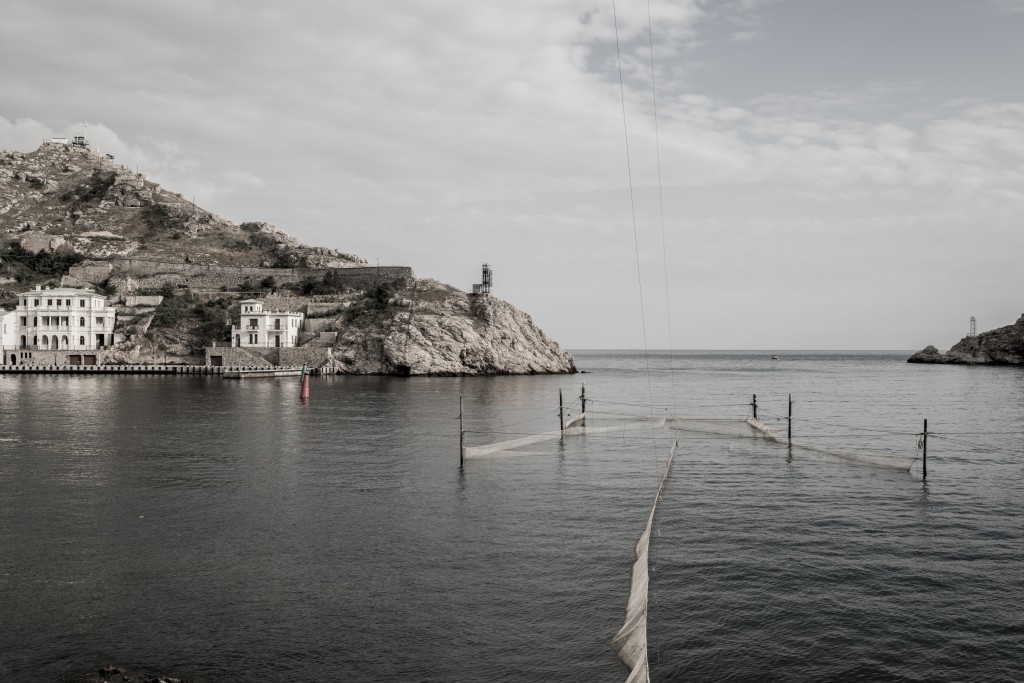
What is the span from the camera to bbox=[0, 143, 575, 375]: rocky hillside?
111438 millimetres

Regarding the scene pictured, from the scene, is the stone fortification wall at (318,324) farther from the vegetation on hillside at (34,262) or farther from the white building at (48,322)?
the vegetation on hillside at (34,262)

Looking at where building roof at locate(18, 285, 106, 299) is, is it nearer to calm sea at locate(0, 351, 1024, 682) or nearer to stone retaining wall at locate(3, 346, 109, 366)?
stone retaining wall at locate(3, 346, 109, 366)

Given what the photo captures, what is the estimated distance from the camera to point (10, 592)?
51.2ft

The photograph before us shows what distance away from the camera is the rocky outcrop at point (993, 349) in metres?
150

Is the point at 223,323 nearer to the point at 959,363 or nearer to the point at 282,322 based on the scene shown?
the point at 282,322

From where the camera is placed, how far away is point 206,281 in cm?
13662

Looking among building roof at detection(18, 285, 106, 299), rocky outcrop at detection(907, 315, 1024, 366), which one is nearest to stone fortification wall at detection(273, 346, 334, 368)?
building roof at detection(18, 285, 106, 299)

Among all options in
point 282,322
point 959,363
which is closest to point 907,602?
point 282,322

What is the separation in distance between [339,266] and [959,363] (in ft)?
474

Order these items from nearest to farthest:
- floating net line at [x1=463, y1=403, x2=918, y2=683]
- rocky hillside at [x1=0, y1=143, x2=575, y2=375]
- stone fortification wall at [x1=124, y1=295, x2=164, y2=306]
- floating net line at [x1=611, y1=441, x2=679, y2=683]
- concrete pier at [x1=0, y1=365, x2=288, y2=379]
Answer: floating net line at [x1=611, y1=441, x2=679, y2=683] → floating net line at [x1=463, y1=403, x2=918, y2=683] → concrete pier at [x1=0, y1=365, x2=288, y2=379] → rocky hillside at [x1=0, y1=143, x2=575, y2=375] → stone fortification wall at [x1=124, y1=295, x2=164, y2=306]

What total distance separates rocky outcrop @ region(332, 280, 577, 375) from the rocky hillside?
0.22 m

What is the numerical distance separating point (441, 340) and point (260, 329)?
28.5 meters

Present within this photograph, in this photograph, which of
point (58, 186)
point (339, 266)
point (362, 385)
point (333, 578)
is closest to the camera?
point (333, 578)

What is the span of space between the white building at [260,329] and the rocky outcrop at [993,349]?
146191mm
